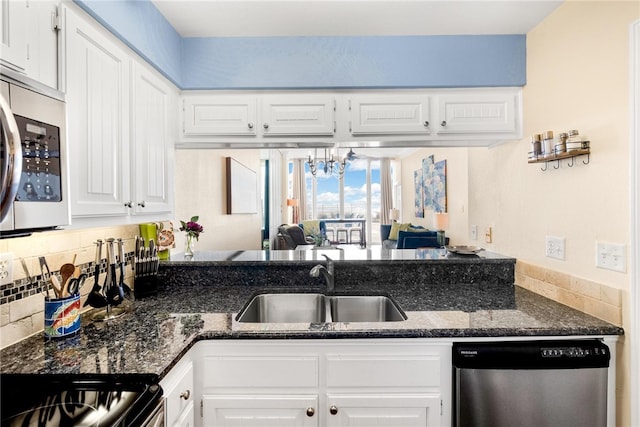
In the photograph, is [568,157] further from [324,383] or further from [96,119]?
[96,119]

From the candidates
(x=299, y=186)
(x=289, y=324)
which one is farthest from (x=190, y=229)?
(x=299, y=186)

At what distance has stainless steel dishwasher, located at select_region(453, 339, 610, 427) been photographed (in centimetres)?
129

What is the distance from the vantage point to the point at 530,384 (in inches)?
51.1

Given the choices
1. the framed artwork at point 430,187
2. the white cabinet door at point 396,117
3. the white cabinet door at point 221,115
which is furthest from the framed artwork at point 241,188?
the framed artwork at point 430,187


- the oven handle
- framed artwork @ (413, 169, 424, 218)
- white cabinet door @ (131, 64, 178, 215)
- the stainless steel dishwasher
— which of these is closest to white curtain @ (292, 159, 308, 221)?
framed artwork @ (413, 169, 424, 218)

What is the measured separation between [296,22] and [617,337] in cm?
207

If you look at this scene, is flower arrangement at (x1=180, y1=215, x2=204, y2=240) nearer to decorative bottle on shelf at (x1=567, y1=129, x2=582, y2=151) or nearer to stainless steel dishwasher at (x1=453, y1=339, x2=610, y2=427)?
stainless steel dishwasher at (x1=453, y1=339, x2=610, y2=427)

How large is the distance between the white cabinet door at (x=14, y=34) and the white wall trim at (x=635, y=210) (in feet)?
6.62

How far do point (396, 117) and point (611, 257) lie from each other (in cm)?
118

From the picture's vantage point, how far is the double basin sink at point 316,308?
72.2 inches

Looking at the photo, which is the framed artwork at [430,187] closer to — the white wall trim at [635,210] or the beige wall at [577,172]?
the beige wall at [577,172]

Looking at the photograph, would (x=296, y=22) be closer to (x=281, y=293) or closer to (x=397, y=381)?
(x=281, y=293)

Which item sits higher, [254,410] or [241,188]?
[241,188]

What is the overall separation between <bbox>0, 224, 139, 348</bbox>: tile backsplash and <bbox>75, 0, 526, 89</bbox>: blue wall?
1.04 meters
